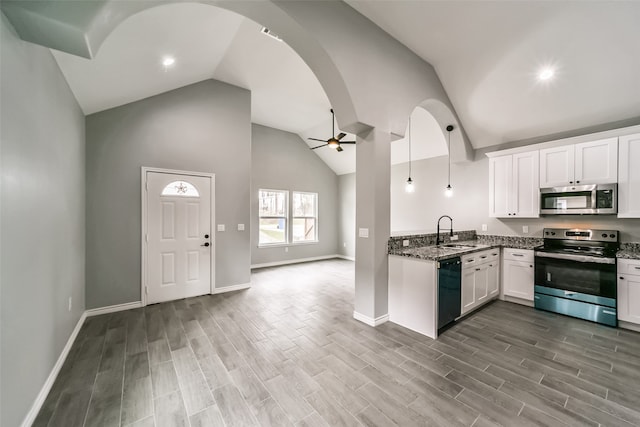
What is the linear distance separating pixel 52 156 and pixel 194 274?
2587 mm

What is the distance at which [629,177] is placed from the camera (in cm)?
317

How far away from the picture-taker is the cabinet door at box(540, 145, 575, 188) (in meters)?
3.60

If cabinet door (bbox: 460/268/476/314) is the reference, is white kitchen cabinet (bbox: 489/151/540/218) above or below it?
above

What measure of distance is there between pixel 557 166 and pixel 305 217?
576 cm

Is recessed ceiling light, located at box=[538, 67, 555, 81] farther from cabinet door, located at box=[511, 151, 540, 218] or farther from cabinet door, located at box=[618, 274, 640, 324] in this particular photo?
cabinet door, located at box=[618, 274, 640, 324]

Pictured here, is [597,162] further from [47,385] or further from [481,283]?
[47,385]

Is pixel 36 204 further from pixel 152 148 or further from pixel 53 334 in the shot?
pixel 152 148

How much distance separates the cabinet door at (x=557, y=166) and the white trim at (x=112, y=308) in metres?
6.48

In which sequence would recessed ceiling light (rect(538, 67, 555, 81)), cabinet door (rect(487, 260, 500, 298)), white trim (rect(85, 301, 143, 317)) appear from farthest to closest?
cabinet door (rect(487, 260, 500, 298))
white trim (rect(85, 301, 143, 317))
recessed ceiling light (rect(538, 67, 555, 81))

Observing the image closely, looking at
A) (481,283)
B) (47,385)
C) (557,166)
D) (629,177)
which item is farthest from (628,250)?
(47,385)

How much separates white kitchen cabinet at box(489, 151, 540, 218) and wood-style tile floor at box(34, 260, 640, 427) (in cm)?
162

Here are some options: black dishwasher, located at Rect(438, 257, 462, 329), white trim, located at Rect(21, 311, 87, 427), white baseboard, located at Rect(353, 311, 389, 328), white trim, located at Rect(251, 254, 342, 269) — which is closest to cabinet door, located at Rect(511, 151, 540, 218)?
black dishwasher, located at Rect(438, 257, 462, 329)

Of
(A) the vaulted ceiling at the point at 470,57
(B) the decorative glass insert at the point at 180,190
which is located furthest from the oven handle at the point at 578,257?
(B) the decorative glass insert at the point at 180,190

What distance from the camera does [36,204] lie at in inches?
76.3
